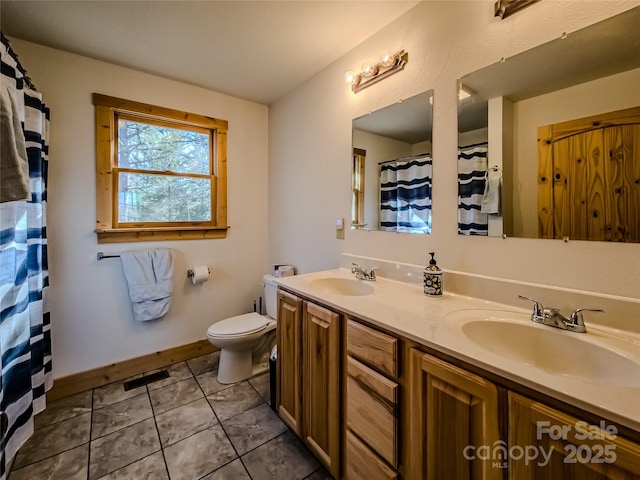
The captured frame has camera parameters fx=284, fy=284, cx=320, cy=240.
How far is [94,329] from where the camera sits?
6.84 feet

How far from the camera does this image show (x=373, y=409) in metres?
1.07

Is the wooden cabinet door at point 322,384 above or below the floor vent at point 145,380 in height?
above

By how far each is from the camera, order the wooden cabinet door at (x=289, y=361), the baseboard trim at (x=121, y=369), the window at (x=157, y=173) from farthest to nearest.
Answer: the window at (x=157, y=173)
the baseboard trim at (x=121, y=369)
the wooden cabinet door at (x=289, y=361)

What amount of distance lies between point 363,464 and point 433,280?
819 mm

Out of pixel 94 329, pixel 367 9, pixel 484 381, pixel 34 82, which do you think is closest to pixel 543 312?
pixel 484 381

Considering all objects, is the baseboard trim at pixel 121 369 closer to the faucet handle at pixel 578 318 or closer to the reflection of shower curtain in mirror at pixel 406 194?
the reflection of shower curtain in mirror at pixel 406 194

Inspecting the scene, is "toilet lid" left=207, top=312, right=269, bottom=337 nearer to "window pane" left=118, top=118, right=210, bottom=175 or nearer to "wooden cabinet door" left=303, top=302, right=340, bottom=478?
"wooden cabinet door" left=303, top=302, right=340, bottom=478

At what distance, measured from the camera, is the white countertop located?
599 mm

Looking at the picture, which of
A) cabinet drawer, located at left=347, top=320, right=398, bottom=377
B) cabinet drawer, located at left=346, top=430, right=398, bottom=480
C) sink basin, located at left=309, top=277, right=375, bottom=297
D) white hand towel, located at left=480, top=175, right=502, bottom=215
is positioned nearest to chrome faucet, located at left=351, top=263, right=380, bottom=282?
sink basin, located at left=309, top=277, right=375, bottom=297

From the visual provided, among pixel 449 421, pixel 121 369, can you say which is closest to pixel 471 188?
pixel 449 421

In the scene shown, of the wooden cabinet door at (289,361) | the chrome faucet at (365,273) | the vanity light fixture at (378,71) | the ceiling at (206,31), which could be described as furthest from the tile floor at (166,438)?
the ceiling at (206,31)

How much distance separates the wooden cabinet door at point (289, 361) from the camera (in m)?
1.49

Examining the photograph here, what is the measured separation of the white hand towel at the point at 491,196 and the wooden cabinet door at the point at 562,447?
0.81m

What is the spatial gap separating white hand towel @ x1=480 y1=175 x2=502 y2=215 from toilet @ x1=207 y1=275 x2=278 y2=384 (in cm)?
133
